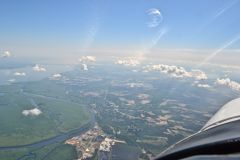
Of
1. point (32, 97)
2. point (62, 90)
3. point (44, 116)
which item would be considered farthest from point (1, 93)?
point (44, 116)

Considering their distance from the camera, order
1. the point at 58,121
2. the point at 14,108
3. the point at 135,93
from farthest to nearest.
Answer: the point at 135,93, the point at 14,108, the point at 58,121

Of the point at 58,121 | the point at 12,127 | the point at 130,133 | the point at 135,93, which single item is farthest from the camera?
the point at 135,93

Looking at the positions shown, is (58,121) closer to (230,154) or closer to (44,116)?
(44,116)

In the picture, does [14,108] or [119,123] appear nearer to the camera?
[119,123]

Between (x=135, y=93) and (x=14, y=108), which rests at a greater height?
(x=135, y=93)

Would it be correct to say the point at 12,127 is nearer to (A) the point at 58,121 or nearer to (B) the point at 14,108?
(A) the point at 58,121

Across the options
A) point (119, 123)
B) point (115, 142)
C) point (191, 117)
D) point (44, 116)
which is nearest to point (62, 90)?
point (44, 116)

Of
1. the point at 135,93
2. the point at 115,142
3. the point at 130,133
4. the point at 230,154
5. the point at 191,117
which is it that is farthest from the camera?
the point at 135,93

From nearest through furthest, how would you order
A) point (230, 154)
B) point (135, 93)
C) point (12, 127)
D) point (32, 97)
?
point (230, 154) → point (12, 127) → point (32, 97) → point (135, 93)

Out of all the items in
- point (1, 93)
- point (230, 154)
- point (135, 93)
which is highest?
point (230, 154)
